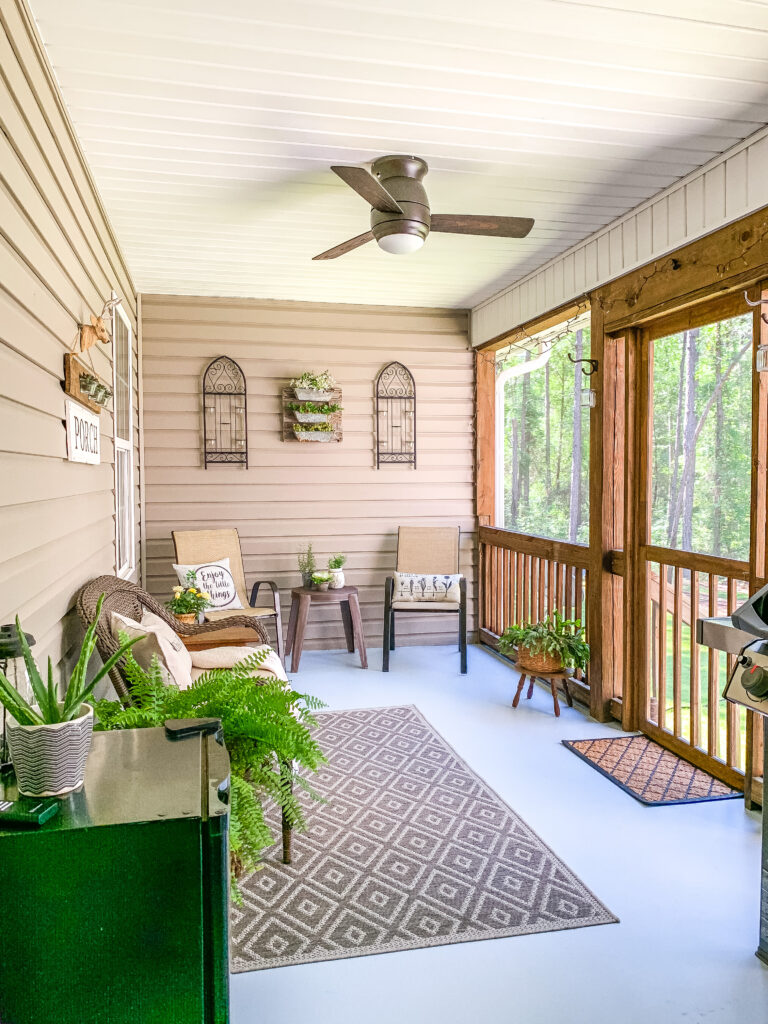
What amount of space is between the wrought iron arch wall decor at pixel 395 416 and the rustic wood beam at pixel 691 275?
1.95 metres

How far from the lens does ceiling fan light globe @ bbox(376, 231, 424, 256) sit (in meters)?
2.93

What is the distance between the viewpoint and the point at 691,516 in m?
3.37

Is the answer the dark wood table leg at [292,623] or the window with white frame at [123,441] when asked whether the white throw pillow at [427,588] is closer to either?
the dark wood table leg at [292,623]

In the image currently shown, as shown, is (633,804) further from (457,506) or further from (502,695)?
(457,506)

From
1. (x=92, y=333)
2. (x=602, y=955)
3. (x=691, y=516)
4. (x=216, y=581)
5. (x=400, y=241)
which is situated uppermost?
(x=400, y=241)

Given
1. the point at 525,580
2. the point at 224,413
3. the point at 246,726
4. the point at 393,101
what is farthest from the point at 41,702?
the point at 224,413

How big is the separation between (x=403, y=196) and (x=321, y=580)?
2692mm

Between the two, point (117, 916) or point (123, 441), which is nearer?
point (117, 916)

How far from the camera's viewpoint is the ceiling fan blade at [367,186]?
2523 millimetres

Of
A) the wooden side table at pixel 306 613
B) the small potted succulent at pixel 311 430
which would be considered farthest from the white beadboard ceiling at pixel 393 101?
the wooden side table at pixel 306 613

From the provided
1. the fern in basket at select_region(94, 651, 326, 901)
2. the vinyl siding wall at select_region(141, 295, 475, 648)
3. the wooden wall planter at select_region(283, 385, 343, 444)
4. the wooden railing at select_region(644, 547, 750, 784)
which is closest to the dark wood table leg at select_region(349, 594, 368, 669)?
the vinyl siding wall at select_region(141, 295, 475, 648)

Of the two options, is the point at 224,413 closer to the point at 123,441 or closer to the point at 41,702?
the point at 123,441

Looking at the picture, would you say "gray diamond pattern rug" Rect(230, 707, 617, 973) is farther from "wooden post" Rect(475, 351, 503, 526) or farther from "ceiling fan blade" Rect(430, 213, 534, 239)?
"wooden post" Rect(475, 351, 503, 526)

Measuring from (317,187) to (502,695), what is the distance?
118 inches
